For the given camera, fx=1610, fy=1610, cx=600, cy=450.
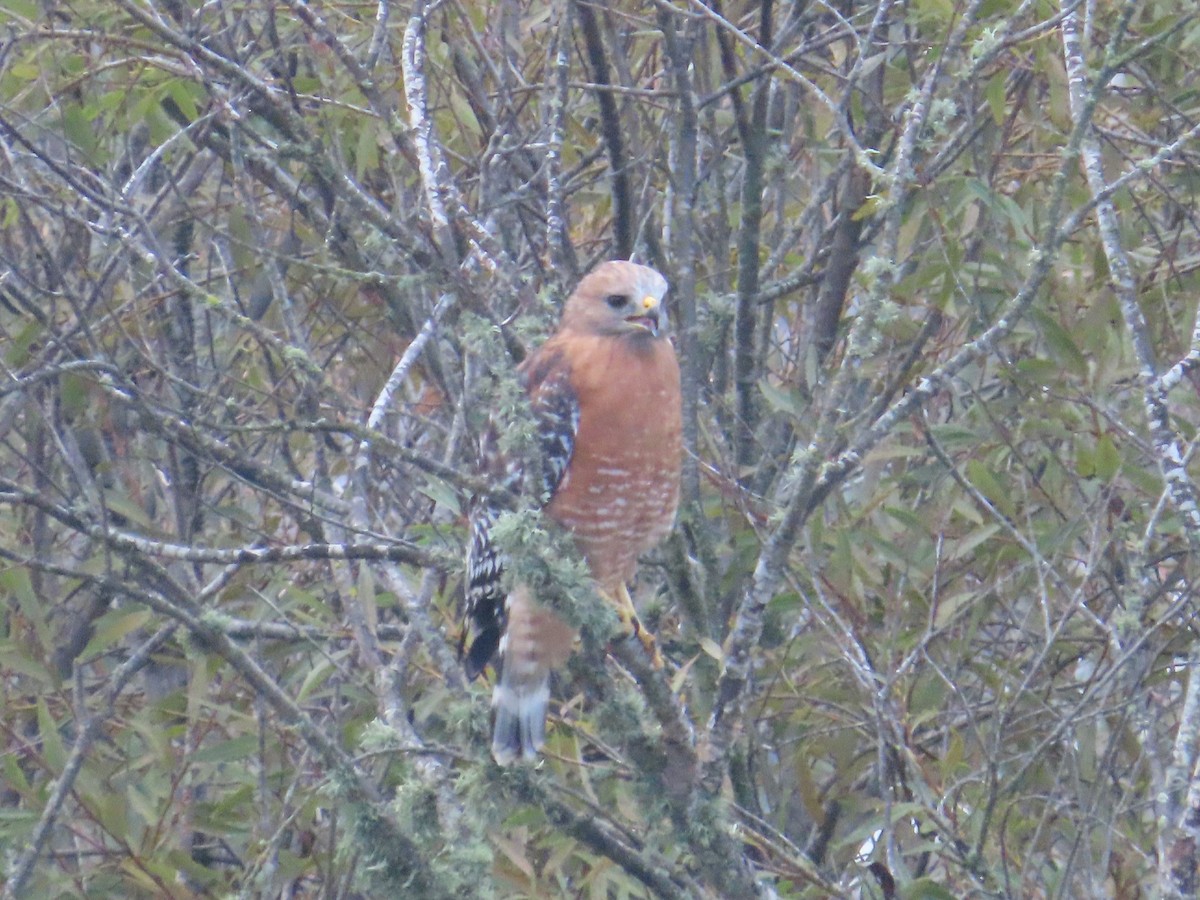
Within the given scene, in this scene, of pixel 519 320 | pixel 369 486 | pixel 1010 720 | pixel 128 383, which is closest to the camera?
pixel 128 383

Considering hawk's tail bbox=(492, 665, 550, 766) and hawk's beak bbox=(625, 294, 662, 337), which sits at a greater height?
hawk's beak bbox=(625, 294, 662, 337)

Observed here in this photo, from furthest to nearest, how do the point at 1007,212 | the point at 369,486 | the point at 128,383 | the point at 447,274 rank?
the point at 369,486, the point at 1007,212, the point at 128,383, the point at 447,274

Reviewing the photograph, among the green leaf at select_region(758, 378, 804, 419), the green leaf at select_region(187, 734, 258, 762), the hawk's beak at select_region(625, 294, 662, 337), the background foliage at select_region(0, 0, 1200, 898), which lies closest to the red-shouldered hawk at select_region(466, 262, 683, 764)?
the hawk's beak at select_region(625, 294, 662, 337)

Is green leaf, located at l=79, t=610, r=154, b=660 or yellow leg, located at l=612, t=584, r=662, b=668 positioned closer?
yellow leg, located at l=612, t=584, r=662, b=668

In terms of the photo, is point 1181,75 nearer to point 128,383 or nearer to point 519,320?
point 519,320

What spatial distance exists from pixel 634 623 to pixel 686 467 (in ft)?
1.48

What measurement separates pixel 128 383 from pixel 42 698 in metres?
1.49

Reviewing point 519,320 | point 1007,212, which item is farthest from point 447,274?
point 1007,212

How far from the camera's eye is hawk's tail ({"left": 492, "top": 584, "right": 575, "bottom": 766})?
3.83 m

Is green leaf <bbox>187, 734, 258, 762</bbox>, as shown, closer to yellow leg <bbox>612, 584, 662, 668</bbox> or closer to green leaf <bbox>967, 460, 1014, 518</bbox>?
yellow leg <bbox>612, 584, 662, 668</bbox>

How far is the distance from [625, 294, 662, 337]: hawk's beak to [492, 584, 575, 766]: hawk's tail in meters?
0.77

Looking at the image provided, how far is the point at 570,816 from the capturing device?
3207mm

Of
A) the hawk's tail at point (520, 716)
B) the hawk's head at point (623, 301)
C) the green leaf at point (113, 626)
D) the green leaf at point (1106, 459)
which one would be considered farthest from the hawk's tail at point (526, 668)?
the green leaf at point (1106, 459)

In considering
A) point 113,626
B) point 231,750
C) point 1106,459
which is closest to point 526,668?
point 231,750
